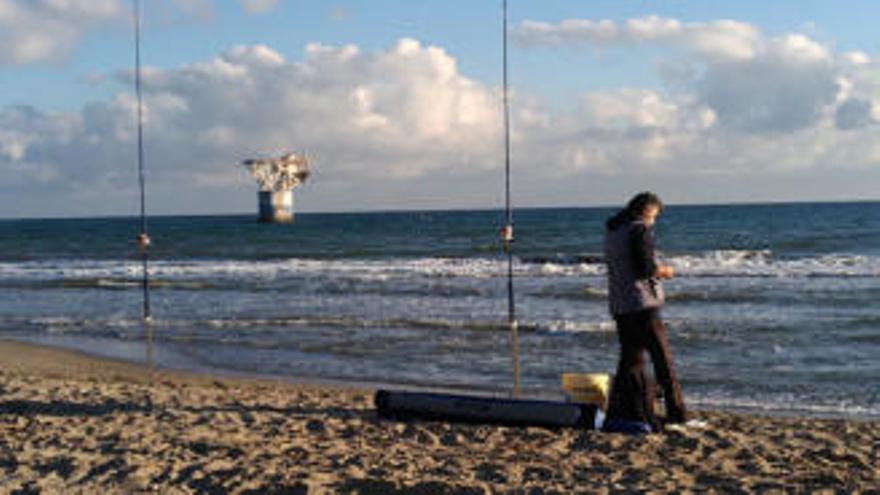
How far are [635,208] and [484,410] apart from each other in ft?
5.38

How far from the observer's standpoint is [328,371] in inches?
452

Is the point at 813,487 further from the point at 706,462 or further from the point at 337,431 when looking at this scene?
the point at 337,431

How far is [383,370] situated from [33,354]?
4.82m

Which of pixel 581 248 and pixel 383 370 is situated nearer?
pixel 383 370

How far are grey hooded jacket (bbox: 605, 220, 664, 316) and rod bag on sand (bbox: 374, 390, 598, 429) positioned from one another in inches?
28.0

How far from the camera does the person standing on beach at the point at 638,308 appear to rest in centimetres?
631

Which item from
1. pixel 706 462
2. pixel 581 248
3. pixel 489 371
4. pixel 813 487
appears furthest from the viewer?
pixel 581 248

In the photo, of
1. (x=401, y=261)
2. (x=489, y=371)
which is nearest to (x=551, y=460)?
(x=489, y=371)

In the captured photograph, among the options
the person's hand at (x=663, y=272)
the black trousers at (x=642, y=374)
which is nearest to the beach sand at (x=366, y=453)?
the black trousers at (x=642, y=374)

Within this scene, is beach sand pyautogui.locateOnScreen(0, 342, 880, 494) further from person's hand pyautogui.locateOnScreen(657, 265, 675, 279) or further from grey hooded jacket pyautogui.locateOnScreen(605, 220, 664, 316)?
person's hand pyautogui.locateOnScreen(657, 265, 675, 279)

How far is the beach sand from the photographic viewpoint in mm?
5262

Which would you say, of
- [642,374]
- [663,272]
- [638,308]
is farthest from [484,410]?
[663,272]

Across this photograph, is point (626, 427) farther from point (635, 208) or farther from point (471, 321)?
point (471, 321)

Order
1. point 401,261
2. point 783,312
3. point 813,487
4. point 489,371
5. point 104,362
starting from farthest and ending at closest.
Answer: point 401,261, point 783,312, point 104,362, point 489,371, point 813,487
